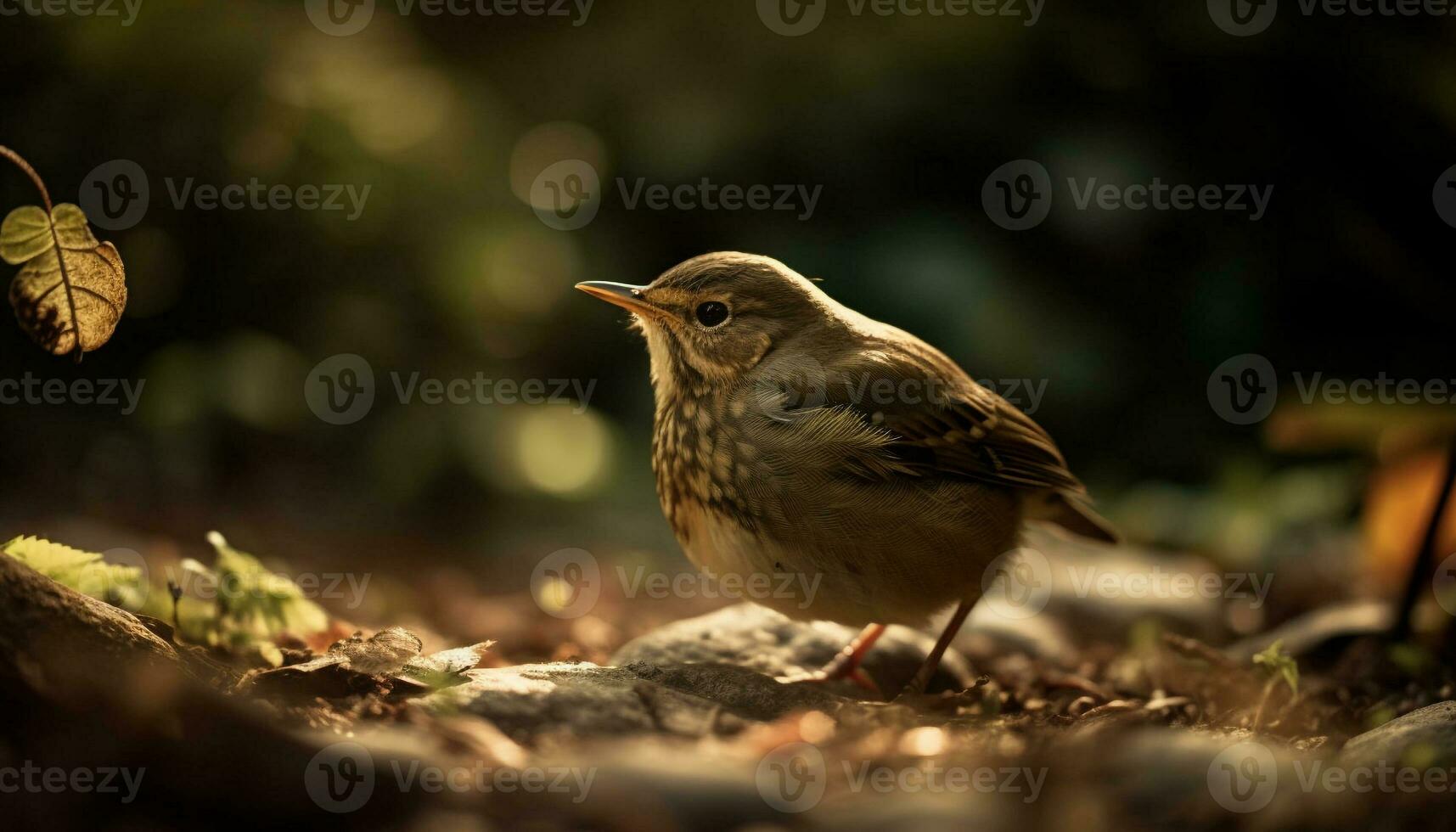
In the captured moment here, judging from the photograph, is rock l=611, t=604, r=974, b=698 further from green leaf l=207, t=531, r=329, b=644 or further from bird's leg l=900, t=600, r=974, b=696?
green leaf l=207, t=531, r=329, b=644

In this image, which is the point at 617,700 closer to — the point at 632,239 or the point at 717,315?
the point at 717,315

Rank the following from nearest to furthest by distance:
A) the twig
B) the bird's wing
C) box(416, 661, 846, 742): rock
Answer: box(416, 661, 846, 742): rock < the bird's wing < the twig

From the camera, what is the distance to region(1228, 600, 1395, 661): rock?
15.4 feet

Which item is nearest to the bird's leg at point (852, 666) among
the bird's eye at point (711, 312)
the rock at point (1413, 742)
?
the bird's eye at point (711, 312)

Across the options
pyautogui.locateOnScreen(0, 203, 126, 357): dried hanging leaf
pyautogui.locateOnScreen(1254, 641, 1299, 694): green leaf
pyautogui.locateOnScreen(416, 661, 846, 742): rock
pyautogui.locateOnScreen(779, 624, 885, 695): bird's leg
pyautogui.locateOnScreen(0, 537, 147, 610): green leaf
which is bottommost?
pyautogui.locateOnScreen(779, 624, 885, 695): bird's leg

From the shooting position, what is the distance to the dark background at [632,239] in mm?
6500

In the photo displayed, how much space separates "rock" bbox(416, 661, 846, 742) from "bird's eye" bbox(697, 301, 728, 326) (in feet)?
4.23

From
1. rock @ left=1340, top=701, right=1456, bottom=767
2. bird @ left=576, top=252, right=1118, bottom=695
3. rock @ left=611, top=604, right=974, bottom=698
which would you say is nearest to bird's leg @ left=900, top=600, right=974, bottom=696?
bird @ left=576, top=252, right=1118, bottom=695

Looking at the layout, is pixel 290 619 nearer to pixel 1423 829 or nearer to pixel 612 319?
pixel 1423 829

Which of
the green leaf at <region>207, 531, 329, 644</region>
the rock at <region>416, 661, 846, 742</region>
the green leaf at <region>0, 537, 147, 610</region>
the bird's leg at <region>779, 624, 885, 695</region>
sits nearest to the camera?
the rock at <region>416, 661, 846, 742</region>

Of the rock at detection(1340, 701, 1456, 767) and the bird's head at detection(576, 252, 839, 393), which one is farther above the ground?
the bird's head at detection(576, 252, 839, 393)

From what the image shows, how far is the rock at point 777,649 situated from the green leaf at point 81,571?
1538mm

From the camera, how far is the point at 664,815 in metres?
2.43

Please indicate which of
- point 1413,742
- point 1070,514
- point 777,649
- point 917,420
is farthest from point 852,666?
point 1413,742
